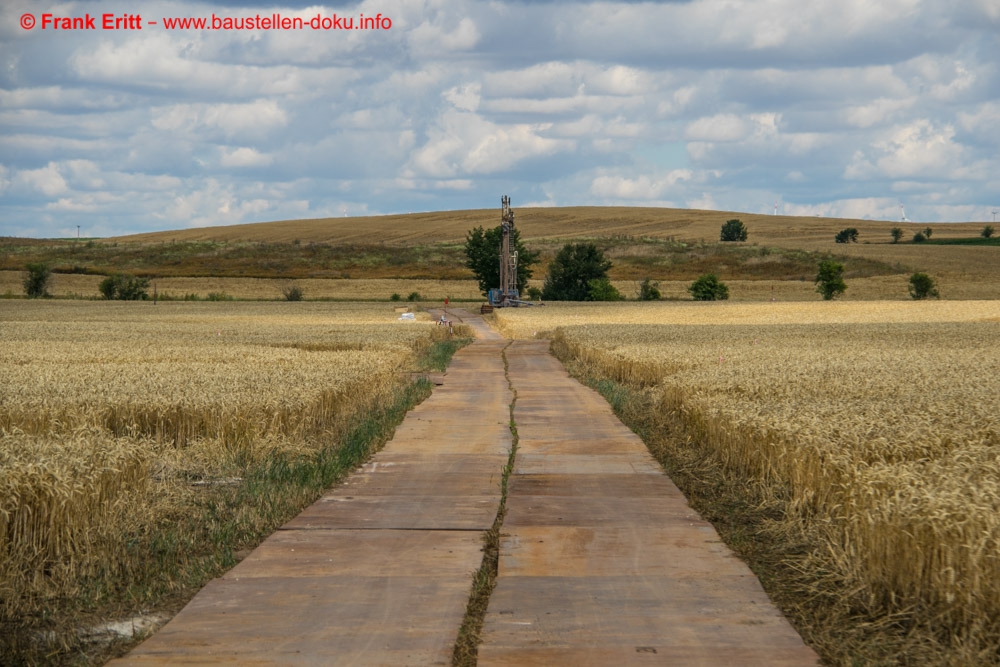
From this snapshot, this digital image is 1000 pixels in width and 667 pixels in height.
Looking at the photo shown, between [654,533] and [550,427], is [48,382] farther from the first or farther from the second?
[654,533]

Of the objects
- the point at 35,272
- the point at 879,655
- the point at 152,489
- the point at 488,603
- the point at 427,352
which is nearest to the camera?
the point at 879,655

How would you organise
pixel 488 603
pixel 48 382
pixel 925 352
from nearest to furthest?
pixel 488 603
pixel 48 382
pixel 925 352

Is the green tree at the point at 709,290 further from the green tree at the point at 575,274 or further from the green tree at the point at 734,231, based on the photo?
the green tree at the point at 734,231

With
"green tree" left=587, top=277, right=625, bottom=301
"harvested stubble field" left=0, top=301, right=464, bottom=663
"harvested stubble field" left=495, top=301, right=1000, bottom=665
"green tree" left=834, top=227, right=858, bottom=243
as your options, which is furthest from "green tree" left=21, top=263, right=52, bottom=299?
"green tree" left=834, top=227, right=858, bottom=243

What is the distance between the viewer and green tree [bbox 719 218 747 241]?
136962 millimetres

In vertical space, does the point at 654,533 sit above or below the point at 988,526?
below

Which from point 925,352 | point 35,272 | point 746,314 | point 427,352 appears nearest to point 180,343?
point 427,352

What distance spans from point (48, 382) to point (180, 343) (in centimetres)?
1405

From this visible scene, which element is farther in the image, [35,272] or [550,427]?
[35,272]

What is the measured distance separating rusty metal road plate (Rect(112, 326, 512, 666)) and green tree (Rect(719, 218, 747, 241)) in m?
130

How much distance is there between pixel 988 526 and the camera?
5.74 m

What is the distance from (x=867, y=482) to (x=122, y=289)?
87.3 m

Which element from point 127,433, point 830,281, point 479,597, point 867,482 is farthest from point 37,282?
point 867,482

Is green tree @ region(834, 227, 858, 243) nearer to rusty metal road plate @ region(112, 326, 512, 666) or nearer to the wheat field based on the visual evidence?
the wheat field
